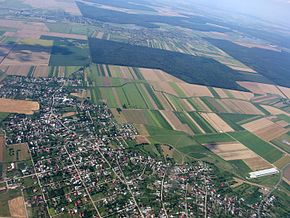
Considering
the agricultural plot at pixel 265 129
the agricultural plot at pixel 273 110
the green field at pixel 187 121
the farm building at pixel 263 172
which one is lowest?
the agricultural plot at pixel 273 110

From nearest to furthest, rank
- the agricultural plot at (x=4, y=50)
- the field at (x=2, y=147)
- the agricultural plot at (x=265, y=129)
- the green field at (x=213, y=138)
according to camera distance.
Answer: the field at (x=2, y=147) < the green field at (x=213, y=138) < the agricultural plot at (x=265, y=129) < the agricultural plot at (x=4, y=50)

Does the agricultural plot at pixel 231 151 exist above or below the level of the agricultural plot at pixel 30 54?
below

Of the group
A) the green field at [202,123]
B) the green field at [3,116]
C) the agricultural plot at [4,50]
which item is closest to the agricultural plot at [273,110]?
the green field at [202,123]

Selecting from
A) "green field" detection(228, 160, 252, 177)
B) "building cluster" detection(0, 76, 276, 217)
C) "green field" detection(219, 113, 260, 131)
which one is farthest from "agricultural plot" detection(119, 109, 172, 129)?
"green field" detection(228, 160, 252, 177)

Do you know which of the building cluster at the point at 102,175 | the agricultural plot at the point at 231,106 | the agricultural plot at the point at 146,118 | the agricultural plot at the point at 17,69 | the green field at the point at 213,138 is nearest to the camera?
the building cluster at the point at 102,175

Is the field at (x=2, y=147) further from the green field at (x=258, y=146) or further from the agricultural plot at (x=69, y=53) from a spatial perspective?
the green field at (x=258, y=146)

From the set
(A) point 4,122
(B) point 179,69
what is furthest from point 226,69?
(A) point 4,122
